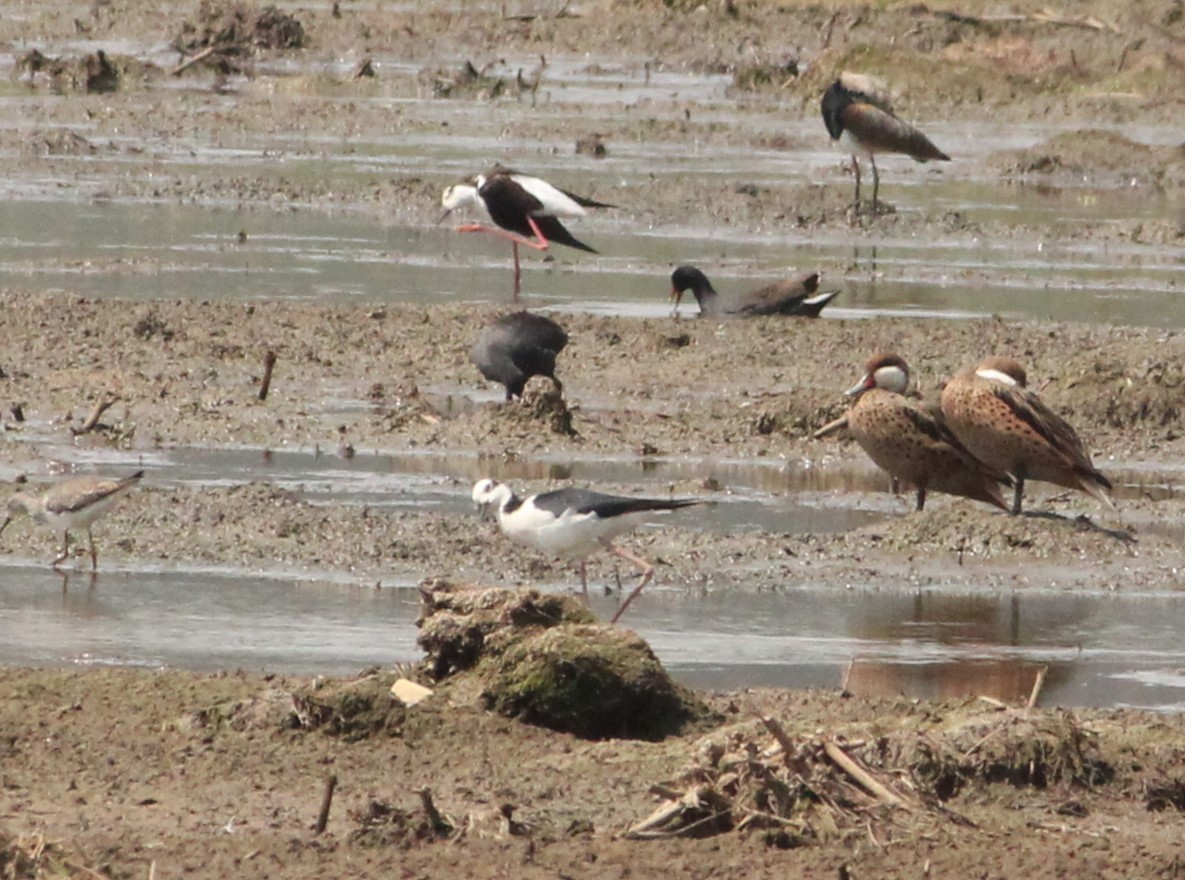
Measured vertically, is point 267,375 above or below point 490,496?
above

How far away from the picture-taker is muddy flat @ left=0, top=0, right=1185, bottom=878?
6465mm

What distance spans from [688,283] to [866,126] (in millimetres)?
7388

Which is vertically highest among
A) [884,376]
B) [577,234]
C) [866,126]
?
[866,126]

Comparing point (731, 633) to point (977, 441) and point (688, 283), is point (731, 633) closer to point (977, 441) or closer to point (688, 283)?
point (977, 441)

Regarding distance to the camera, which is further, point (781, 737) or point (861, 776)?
point (861, 776)

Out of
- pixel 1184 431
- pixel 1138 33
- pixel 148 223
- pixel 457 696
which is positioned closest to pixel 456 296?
pixel 148 223

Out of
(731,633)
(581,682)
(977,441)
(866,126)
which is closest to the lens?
(581,682)

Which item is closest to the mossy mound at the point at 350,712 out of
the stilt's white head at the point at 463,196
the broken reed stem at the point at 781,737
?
the broken reed stem at the point at 781,737

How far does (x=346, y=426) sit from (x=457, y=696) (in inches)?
206

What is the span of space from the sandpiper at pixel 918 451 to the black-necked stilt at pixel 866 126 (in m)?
11.7

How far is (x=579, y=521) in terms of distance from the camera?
933cm

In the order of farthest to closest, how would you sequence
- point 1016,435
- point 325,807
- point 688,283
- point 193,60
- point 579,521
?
point 193,60 → point 688,283 → point 1016,435 → point 579,521 → point 325,807

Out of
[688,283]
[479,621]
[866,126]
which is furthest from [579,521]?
[866,126]

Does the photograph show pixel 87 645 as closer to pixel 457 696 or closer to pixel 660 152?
pixel 457 696
